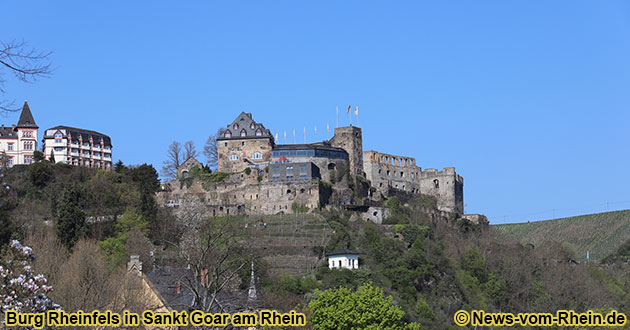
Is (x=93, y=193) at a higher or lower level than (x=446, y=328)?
higher

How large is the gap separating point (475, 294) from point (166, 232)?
1116 inches

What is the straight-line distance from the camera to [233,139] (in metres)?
107

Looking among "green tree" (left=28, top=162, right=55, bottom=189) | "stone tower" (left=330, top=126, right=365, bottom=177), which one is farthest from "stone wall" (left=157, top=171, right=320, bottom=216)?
"stone tower" (left=330, top=126, right=365, bottom=177)

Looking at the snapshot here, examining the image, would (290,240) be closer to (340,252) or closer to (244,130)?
(340,252)

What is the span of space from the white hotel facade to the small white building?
38204mm

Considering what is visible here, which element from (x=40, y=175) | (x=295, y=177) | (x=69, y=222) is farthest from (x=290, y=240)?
(x=40, y=175)

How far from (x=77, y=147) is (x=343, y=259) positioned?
45986mm

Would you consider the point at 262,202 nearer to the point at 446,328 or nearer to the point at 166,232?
the point at 166,232

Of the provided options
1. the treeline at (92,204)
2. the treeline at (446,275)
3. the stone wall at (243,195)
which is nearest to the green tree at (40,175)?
the treeline at (92,204)

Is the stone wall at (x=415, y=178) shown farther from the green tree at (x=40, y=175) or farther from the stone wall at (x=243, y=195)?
the green tree at (x=40, y=175)

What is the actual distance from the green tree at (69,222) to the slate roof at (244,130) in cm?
2808

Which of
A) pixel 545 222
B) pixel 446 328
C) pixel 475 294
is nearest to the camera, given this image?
pixel 446 328

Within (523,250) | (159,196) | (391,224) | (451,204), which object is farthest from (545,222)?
(159,196)

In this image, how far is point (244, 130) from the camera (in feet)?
353
